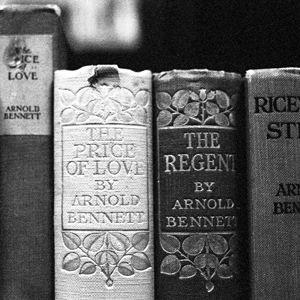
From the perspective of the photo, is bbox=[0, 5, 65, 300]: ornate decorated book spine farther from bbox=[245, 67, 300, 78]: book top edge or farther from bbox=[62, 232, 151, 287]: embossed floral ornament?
bbox=[245, 67, 300, 78]: book top edge

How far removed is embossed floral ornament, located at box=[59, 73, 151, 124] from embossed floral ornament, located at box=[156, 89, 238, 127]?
0.02m

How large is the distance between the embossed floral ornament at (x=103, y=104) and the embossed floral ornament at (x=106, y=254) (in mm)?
130

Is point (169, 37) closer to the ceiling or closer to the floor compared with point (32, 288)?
closer to the ceiling

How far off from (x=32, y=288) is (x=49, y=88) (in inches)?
9.1

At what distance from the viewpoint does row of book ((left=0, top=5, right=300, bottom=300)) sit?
62 centimetres

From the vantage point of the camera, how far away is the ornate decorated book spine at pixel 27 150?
2.07 ft

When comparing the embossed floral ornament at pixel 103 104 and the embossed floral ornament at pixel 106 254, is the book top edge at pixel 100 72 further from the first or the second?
the embossed floral ornament at pixel 106 254

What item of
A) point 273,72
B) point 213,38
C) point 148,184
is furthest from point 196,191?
point 213,38

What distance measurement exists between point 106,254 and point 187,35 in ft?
1.37

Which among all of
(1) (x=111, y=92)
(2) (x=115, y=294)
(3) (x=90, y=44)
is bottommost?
(2) (x=115, y=294)

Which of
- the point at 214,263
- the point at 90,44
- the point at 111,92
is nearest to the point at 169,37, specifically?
the point at 90,44

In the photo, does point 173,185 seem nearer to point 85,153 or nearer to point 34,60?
point 85,153

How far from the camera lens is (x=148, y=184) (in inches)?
24.8

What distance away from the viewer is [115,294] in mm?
611
